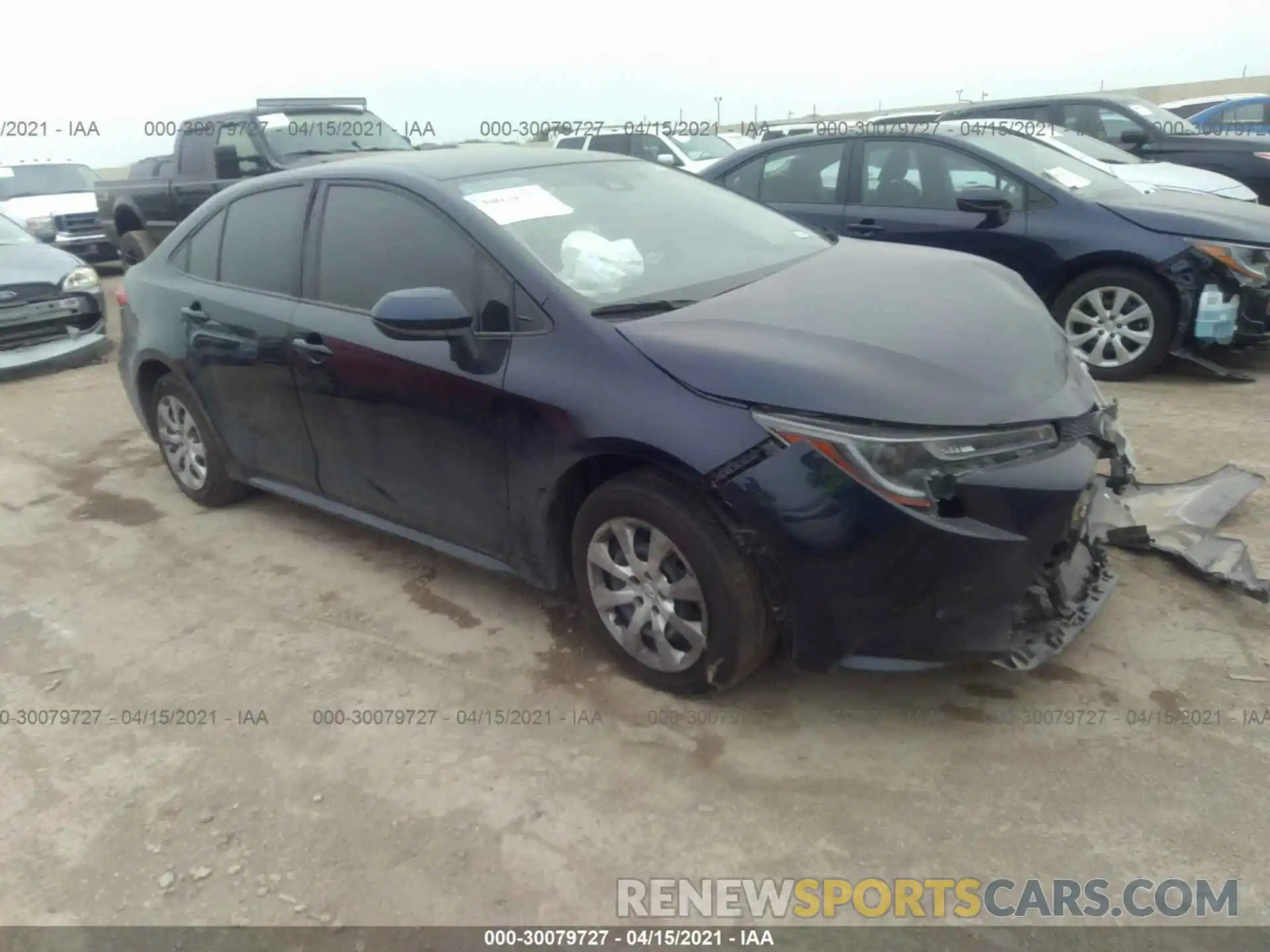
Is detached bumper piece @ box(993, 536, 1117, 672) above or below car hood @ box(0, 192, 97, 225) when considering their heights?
below

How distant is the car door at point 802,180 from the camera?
6.48 metres

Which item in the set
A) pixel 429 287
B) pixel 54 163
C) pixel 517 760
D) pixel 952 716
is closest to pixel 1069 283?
pixel 952 716

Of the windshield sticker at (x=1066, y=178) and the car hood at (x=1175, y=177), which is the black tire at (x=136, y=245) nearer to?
the windshield sticker at (x=1066, y=178)

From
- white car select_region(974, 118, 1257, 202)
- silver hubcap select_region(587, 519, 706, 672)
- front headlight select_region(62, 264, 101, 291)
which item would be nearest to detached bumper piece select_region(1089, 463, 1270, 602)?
silver hubcap select_region(587, 519, 706, 672)

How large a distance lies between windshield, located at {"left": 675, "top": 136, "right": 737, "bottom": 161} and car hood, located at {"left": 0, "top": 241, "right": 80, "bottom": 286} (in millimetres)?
8698

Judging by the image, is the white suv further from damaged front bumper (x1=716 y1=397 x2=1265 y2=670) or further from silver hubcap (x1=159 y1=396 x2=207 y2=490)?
damaged front bumper (x1=716 y1=397 x2=1265 y2=670)

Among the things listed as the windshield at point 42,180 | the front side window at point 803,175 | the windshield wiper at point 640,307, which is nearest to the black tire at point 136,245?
the windshield at point 42,180

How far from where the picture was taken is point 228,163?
9500 millimetres

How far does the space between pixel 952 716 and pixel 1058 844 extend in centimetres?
53

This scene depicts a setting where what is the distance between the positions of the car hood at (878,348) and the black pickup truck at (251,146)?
283 inches

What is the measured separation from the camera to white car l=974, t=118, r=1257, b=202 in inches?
262

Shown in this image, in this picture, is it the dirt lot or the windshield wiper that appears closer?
the dirt lot

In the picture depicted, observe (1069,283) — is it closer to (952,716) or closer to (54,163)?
(952,716)
